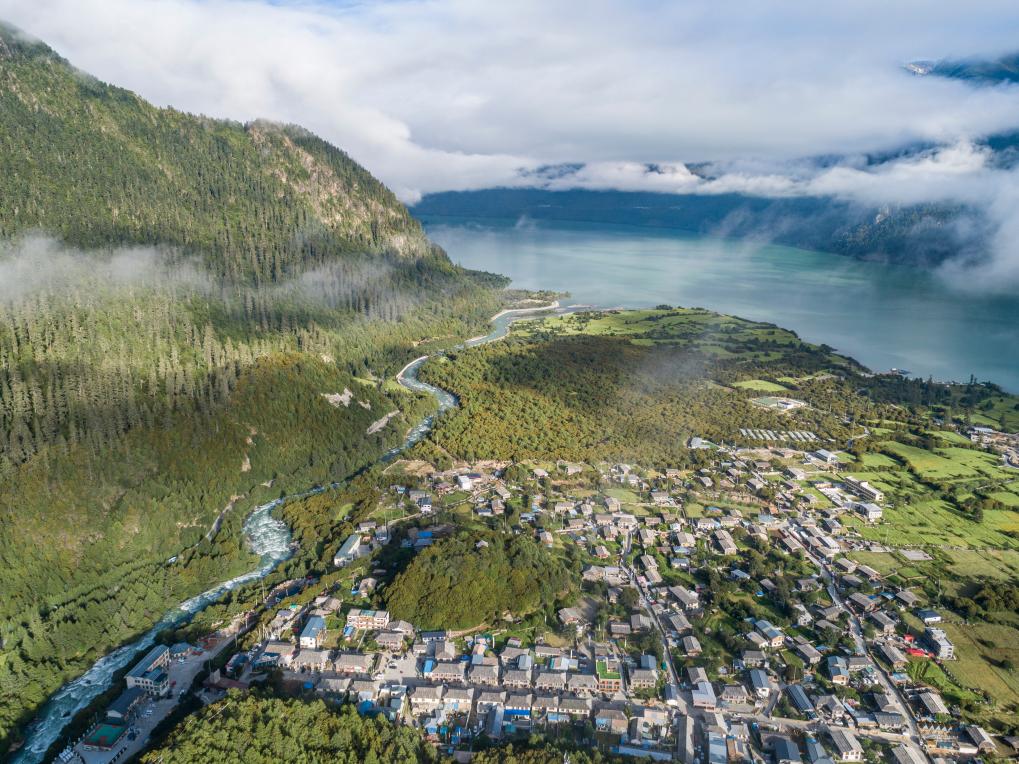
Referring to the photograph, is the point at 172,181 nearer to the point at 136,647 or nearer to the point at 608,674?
the point at 136,647

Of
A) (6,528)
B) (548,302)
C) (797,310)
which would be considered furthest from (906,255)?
(6,528)

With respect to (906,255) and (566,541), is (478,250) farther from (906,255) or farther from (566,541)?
(566,541)

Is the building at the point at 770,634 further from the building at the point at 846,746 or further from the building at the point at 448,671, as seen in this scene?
the building at the point at 448,671

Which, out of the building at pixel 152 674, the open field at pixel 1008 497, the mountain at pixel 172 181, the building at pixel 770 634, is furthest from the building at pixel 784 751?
the mountain at pixel 172 181

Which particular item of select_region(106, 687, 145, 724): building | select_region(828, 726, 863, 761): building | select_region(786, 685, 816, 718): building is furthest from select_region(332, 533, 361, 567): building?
select_region(828, 726, 863, 761): building

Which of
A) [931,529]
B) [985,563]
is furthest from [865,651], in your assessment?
[931,529]
